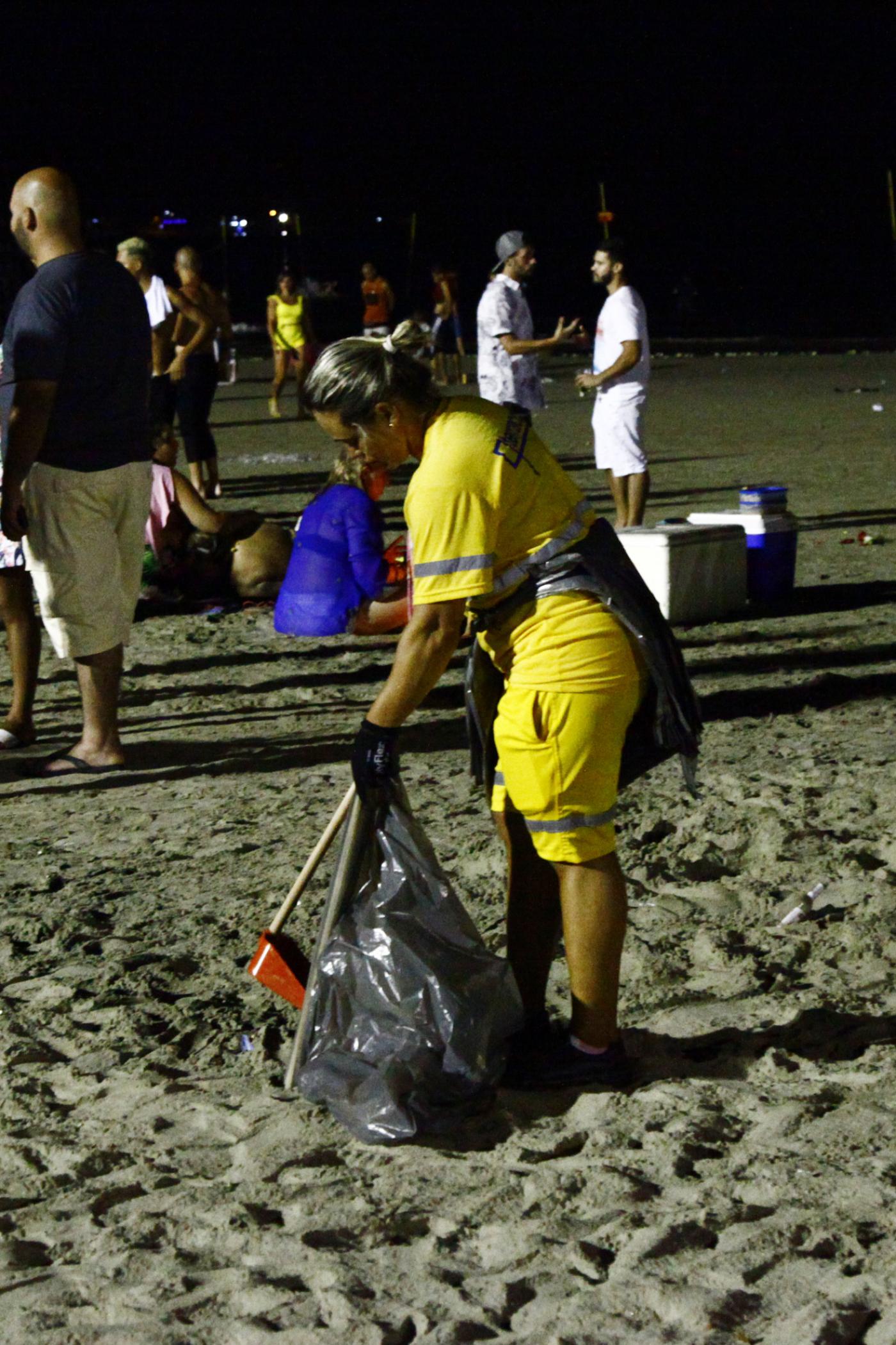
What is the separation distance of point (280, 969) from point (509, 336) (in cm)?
600

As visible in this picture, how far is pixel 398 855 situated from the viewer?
331 centimetres

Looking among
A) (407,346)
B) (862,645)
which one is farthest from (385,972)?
(862,645)

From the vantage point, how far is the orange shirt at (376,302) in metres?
22.4

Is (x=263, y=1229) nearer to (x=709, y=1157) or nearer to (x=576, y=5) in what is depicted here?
(x=709, y=1157)

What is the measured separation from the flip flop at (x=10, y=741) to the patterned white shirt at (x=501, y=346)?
12.3 feet

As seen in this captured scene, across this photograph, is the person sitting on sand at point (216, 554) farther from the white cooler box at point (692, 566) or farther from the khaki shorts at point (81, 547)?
the khaki shorts at point (81, 547)

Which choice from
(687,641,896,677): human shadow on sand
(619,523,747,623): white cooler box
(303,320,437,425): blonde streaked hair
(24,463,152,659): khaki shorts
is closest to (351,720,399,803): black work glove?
(303,320,437,425): blonde streaked hair

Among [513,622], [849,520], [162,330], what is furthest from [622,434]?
[513,622]

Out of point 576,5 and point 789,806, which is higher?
point 576,5

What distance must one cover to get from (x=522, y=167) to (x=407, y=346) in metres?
51.4

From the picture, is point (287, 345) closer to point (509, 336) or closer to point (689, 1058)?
point (509, 336)

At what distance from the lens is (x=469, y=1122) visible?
3289mm

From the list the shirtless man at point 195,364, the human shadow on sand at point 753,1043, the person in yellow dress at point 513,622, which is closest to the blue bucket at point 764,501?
the shirtless man at point 195,364

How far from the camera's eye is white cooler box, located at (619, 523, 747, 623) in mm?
7599
